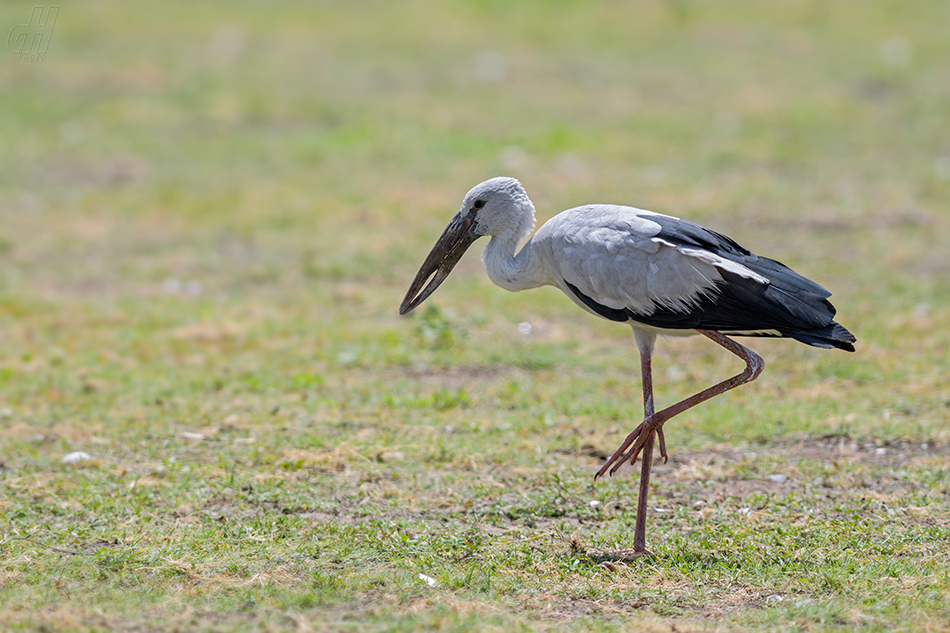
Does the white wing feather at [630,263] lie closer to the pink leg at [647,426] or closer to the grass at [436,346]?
the pink leg at [647,426]

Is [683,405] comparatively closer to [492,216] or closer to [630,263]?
[630,263]

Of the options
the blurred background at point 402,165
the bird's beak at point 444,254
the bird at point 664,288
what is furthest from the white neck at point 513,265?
the blurred background at point 402,165

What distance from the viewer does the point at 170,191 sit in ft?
33.8

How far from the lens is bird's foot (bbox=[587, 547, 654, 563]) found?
426 centimetres

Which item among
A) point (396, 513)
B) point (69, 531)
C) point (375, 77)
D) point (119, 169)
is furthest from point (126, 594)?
point (375, 77)

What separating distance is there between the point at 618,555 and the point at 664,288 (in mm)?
1131

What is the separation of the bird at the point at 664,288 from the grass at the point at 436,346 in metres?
0.70

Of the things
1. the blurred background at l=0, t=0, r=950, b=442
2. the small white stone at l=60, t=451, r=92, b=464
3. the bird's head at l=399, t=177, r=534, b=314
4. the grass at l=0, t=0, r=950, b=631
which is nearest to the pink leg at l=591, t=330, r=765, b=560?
the grass at l=0, t=0, r=950, b=631

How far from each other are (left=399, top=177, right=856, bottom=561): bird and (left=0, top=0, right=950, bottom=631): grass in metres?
0.70

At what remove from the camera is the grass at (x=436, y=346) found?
4055 mm

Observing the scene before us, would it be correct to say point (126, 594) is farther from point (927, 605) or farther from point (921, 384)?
point (921, 384)

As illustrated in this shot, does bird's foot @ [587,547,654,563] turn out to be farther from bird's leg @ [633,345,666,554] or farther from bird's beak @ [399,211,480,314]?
bird's beak @ [399,211,480,314]

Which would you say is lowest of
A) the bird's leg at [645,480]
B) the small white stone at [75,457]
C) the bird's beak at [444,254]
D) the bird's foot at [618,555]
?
the small white stone at [75,457]

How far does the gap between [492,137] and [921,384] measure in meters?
6.20
